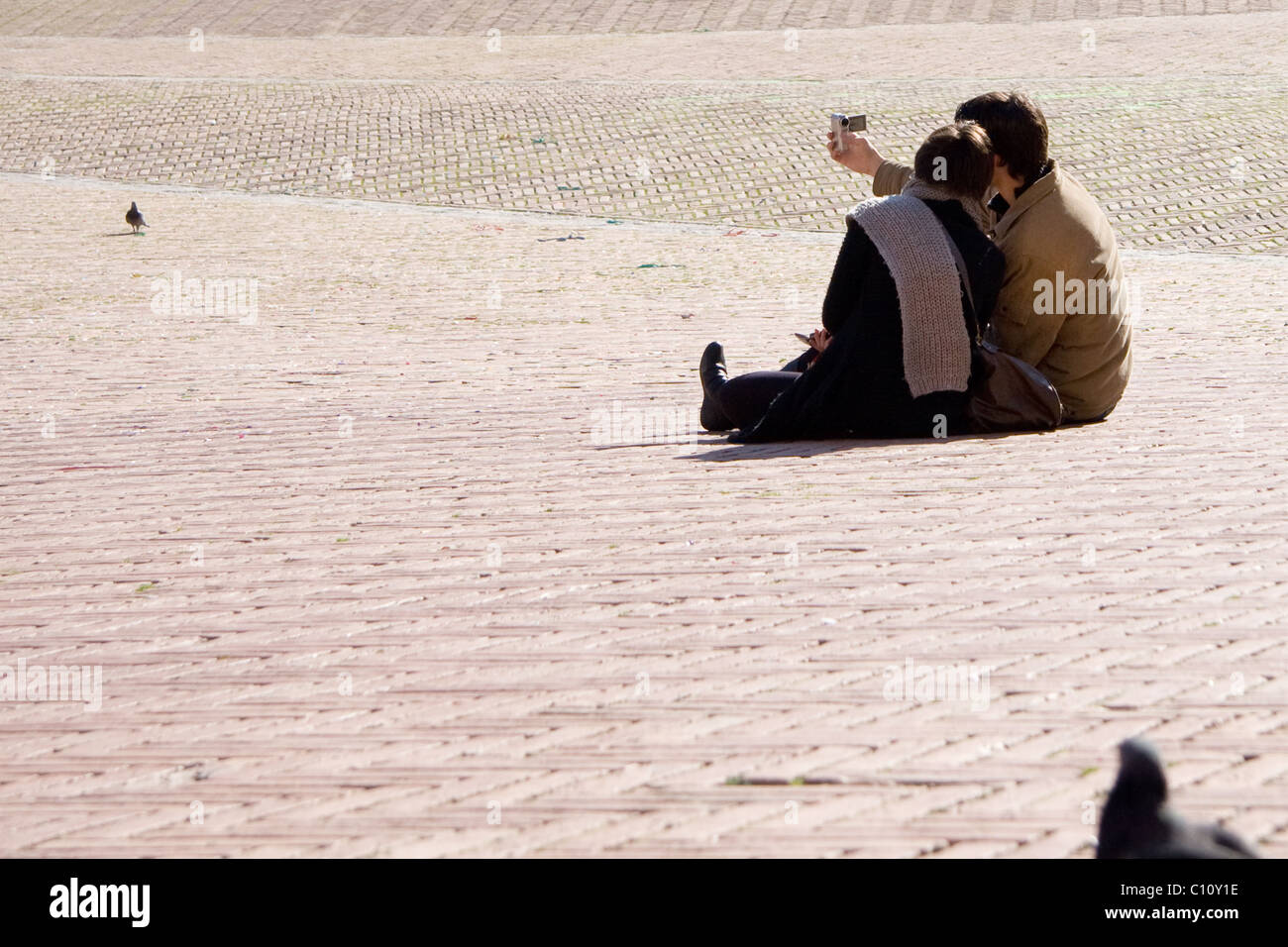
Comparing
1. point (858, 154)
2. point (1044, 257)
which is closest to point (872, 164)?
point (858, 154)

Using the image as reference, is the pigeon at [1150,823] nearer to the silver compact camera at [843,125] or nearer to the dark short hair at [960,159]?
the dark short hair at [960,159]

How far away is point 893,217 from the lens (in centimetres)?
516

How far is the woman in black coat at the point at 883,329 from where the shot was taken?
17.0 feet

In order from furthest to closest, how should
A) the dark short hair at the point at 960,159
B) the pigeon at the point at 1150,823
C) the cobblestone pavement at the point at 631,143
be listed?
the cobblestone pavement at the point at 631,143
the dark short hair at the point at 960,159
the pigeon at the point at 1150,823

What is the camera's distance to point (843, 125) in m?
5.84

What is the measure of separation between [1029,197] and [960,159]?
15.9 inches

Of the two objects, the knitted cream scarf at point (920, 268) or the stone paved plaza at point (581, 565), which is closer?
the stone paved plaza at point (581, 565)

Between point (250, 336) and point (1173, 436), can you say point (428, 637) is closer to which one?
point (1173, 436)

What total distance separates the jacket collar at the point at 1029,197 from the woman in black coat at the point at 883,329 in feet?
0.64

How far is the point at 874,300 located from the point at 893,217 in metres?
0.30

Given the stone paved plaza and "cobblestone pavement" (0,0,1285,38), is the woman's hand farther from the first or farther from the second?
"cobblestone pavement" (0,0,1285,38)

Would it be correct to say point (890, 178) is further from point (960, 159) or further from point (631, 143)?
point (631, 143)

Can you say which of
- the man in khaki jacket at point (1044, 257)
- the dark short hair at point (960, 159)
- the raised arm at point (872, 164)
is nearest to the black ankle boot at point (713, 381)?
the raised arm at point (872, 164)
